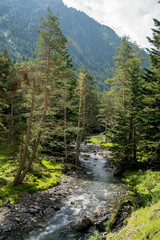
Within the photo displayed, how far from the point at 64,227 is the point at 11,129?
28.1 feet

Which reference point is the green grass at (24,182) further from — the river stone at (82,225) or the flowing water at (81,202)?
the river stone at (82,225)

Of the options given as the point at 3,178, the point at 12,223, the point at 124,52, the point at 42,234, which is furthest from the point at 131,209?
the point at 124,52

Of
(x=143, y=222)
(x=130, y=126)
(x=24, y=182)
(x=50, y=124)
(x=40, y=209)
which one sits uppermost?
(x=50, y=124)

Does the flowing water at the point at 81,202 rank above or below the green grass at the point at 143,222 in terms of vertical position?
below

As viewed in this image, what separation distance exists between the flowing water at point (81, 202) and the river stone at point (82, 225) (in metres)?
0.26

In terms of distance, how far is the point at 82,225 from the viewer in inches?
388

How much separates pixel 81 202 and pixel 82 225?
3.88 metres

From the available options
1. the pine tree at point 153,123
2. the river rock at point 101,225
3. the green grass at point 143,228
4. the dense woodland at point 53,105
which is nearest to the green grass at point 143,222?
the green grass at point 143,228

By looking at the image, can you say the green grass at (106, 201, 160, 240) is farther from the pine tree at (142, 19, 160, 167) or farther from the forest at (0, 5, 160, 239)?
the pine tree at (142, 19, 160, 167)

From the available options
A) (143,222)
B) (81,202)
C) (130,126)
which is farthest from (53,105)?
(143,222)

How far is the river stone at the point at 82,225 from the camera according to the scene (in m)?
9.73

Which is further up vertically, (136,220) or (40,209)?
(136,220)

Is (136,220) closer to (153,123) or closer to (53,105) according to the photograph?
(153,123)

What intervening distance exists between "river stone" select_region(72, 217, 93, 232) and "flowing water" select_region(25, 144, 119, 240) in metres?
0.26
